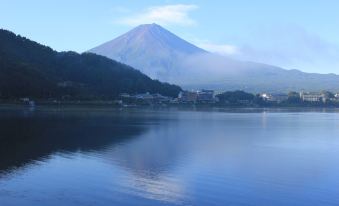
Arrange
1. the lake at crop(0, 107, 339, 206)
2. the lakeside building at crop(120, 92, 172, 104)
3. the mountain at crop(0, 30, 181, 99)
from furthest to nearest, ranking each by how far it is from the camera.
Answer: the lakeside building at crop(120, 92, 172, 104)
the mountain at crop(0, 30, 181, 99)
the lake at crop(0, 107, 339, 206)

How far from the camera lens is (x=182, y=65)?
123562 millimetres

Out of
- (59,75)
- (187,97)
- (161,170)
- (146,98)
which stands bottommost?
(161,170)

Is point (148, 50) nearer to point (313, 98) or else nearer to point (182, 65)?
point (182, 65)

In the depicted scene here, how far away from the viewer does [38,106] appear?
34.9 meters

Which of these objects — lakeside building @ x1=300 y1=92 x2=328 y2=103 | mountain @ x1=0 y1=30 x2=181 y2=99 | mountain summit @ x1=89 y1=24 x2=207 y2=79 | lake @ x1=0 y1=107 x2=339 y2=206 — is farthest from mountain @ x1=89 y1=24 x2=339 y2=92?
lake @ x1=0 y1=107 x2=339 y2=206

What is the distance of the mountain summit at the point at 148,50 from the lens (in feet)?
384

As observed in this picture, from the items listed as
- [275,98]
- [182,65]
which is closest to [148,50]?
[182,65]

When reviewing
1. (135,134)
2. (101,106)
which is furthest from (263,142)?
(101,106)

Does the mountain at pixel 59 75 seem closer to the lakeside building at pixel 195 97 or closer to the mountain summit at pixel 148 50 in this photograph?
the lakeside building at pixel 195 97

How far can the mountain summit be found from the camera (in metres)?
117

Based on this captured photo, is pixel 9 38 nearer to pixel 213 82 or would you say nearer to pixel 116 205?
pixel 116 205

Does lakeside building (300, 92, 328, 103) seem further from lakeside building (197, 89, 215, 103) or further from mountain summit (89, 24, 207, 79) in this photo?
mountain summit (89, 24, 207, 79)

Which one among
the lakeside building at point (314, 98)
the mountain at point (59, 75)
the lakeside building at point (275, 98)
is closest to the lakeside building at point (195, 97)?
the mountain at point (59, 75)

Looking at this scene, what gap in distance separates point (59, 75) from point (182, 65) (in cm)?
8023
